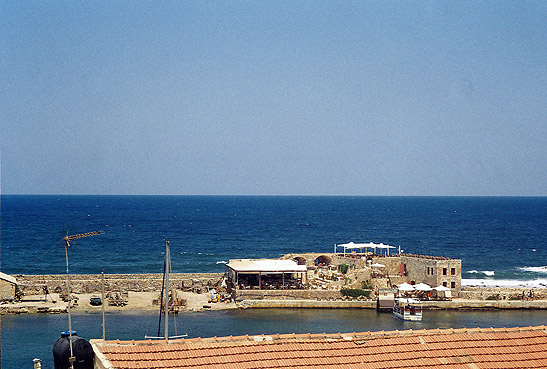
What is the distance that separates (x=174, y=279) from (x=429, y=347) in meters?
42.7

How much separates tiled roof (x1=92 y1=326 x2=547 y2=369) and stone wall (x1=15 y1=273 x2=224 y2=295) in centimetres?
3986

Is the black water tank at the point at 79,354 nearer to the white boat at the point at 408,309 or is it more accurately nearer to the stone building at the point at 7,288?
the white boat at the point at 408,309

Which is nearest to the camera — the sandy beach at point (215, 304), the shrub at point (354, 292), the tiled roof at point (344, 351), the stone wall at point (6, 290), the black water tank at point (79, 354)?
the black water tank at point (79, 354)

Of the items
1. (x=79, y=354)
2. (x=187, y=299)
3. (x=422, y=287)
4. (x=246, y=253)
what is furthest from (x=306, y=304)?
(x=246, y=253)

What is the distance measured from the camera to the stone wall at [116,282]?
52.7 metres

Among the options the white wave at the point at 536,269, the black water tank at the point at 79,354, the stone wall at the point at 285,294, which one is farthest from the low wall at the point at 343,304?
the black water tank at the point at 79,354

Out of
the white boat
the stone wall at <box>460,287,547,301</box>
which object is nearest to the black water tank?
the white boat

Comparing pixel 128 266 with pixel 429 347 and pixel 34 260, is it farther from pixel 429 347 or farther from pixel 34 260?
pixel 429 347

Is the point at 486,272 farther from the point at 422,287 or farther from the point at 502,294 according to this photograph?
the point at 422,287

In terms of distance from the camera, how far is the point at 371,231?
133625 mm

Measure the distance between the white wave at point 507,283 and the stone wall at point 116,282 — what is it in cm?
2666

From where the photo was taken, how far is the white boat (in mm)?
45000

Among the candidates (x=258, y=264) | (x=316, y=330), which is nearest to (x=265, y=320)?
(x=316, y=330)

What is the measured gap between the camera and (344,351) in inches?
622
